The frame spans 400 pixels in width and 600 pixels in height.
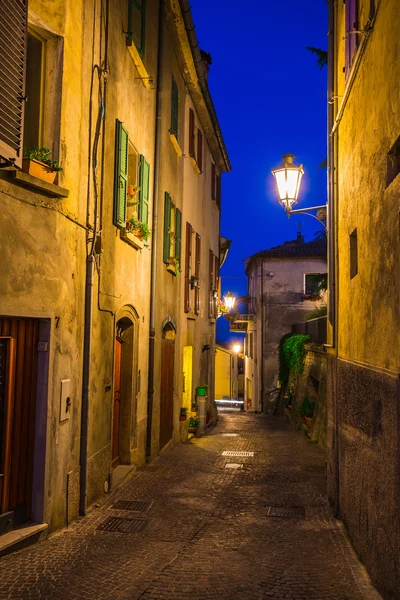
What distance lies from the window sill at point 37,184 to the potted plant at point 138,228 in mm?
2967

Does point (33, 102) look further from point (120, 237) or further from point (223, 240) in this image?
point (223, 240)

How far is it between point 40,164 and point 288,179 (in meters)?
4.89

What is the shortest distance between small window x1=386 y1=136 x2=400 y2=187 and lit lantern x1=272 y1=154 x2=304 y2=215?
178 inches

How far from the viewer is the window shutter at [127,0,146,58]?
9.12m

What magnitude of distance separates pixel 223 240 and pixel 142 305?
13.9 metres

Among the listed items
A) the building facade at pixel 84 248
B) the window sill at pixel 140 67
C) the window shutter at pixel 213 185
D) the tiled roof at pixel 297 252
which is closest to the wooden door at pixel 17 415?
the building facade at pixel 84 248

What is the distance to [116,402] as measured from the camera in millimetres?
9531

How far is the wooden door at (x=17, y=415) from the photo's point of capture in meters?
5.69

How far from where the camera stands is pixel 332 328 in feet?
27.2

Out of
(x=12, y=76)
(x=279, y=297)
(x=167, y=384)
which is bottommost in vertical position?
(x=167, y=384)

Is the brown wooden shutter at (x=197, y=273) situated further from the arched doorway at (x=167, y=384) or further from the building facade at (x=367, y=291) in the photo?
the building facade at (x=367, y=291)

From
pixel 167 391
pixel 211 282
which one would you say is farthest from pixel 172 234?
pixel 211 282

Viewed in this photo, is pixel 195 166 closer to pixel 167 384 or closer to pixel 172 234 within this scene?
pixel 172 234

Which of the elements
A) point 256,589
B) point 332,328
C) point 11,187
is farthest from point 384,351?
point 11,187
